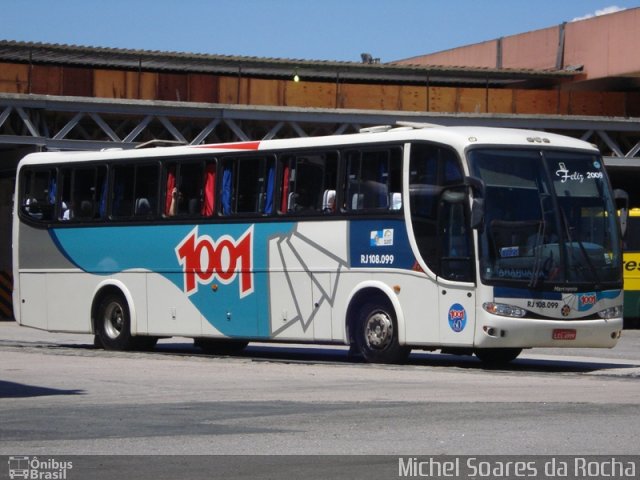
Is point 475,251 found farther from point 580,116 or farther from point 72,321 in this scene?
point 580,116

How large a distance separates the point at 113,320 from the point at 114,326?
0.11 m

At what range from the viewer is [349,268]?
20391 millimetres

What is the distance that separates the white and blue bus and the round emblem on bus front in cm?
1

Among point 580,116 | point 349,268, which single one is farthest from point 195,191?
point 580,116

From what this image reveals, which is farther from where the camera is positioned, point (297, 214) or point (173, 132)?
Answer: point (173, 132)

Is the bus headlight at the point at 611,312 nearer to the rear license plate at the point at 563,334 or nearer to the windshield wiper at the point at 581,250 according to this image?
the windshield wiper at the point at 581,250

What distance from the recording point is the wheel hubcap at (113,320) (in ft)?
79.2

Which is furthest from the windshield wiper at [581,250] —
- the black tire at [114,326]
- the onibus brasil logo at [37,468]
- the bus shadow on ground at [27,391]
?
the onibus brasil logo at [37,468]

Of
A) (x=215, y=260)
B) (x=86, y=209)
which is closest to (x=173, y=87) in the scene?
(x=86, y=209)

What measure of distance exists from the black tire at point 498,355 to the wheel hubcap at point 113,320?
6.52 metres

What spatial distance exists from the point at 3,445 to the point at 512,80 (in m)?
33.6

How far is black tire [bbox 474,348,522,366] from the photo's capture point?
817 inches

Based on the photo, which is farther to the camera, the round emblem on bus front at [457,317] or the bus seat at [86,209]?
the bus seat at [86,209]

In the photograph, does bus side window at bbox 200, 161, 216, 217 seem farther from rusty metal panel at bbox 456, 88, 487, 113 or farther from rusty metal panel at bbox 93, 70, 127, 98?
rusty metal panel at bbox 456, 88, 487, 113
